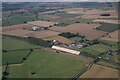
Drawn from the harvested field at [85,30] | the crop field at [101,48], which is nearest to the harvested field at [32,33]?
the harvested field at [85,30]

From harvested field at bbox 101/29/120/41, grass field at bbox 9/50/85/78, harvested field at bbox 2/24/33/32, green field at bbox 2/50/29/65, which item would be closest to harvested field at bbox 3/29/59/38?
harvested field at bbox 2/24/33/32

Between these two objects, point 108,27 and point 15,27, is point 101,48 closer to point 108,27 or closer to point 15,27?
point 108,27

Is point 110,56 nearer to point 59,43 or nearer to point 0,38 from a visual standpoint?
point 59,43

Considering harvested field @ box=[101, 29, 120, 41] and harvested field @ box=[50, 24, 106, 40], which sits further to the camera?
harvested field @ box=[50, 24, 106, 40]

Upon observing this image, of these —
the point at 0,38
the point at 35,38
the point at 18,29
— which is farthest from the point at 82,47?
the point at 18,29

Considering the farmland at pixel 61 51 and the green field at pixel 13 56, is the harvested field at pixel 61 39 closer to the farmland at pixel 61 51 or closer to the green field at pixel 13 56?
the farmland at pixel 61 51

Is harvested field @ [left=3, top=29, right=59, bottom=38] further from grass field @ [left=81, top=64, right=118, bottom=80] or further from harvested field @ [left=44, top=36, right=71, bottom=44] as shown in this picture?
grass field @ [left=81, top=64, right=118, bottom=80]

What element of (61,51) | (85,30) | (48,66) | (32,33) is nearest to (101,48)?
(61,51)

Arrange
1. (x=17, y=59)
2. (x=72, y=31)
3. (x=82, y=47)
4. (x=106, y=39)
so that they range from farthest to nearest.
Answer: (x=72, y=31)
(x=106, y=39)
(x=82, y=47)
(x=17, y=59)
